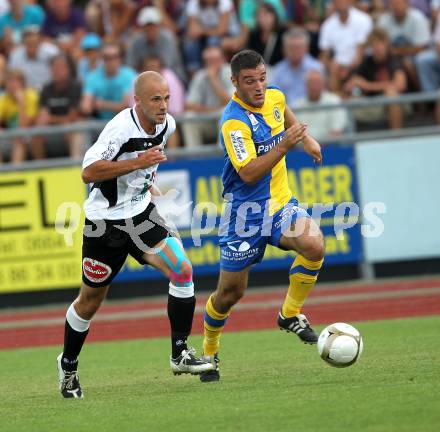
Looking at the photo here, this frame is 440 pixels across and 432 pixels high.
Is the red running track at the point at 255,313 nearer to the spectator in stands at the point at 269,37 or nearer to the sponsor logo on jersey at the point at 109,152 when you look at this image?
the spectator in stands at the point at 269,37

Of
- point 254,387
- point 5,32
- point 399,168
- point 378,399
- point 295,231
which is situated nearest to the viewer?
point 378,399

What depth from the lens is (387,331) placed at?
10375mm

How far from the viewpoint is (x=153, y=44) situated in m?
16.2

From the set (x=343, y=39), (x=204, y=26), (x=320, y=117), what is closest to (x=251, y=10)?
(x=204, y=26)

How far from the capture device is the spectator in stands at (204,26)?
55.5ft

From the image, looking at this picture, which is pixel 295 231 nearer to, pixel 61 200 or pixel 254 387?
pixel 254 387

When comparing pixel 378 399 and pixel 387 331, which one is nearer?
pixel 378 399

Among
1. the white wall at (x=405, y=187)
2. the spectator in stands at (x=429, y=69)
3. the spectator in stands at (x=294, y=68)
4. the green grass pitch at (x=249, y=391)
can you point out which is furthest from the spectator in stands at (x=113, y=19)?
the green grass pitch at (x=249, y=391)

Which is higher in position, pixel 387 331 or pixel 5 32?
pixel 5 32

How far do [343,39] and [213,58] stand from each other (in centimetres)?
211

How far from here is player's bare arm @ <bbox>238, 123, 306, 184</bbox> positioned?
7.52m

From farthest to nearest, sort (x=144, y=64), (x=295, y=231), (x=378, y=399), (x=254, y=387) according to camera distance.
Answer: (x=144, y=64)
(x=295, y=231)
(x=254, y=387)
(x=378, y=399)

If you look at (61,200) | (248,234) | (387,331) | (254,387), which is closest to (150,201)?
(248,234)

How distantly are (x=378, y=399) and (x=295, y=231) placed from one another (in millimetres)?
1833
